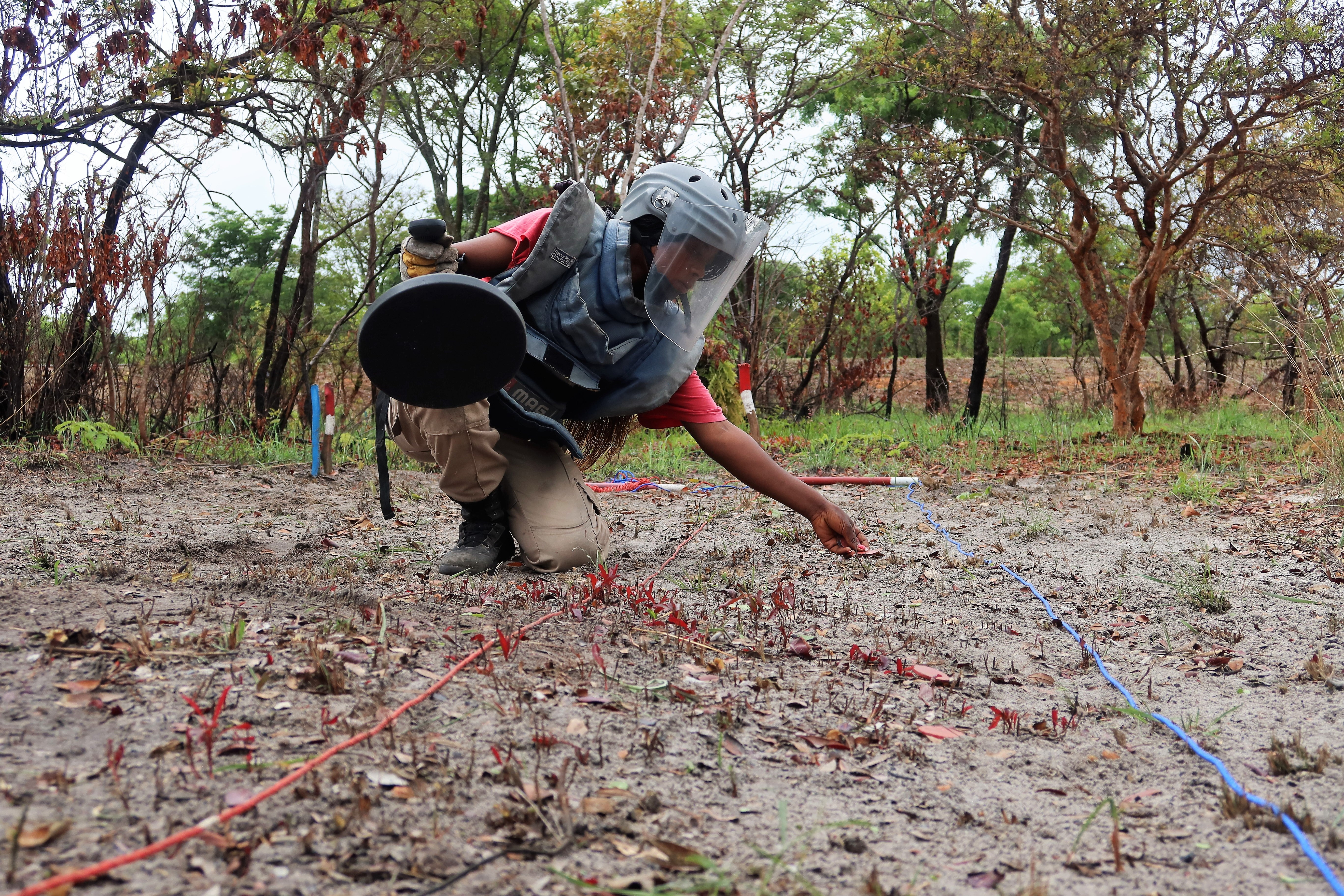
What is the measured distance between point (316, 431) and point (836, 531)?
3.74 m

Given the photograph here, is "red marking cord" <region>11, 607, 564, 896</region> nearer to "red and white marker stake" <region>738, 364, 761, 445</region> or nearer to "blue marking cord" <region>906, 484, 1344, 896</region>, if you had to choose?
"blue marking cord" <region>906, 484, 1344, 896</region>

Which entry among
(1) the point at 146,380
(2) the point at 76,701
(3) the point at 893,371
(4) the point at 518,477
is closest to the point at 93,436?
(1) the point at 146,380

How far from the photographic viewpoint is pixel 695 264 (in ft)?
10.4

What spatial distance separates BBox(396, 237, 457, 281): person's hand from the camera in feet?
10.2

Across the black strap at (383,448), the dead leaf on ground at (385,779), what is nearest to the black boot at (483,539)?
the black strap at (383,448)

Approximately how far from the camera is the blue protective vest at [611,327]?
11.1 ft

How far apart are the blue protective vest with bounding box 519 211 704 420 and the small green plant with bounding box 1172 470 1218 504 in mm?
3503

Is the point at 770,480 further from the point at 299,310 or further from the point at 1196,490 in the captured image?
the point at 299,310

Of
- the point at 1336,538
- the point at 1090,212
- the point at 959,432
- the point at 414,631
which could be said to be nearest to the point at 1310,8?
the point at 1090,212

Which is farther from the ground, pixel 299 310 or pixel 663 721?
pixel 299 310

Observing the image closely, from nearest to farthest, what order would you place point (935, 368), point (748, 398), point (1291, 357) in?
point (1291, 357), point (748, 398), point (935, 368)

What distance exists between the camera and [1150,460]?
740 centimetres

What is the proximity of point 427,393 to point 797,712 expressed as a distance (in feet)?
4.89

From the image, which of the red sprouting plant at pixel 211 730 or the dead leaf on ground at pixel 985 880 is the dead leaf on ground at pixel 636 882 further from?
the red sprouting plant at pixel 211 730
